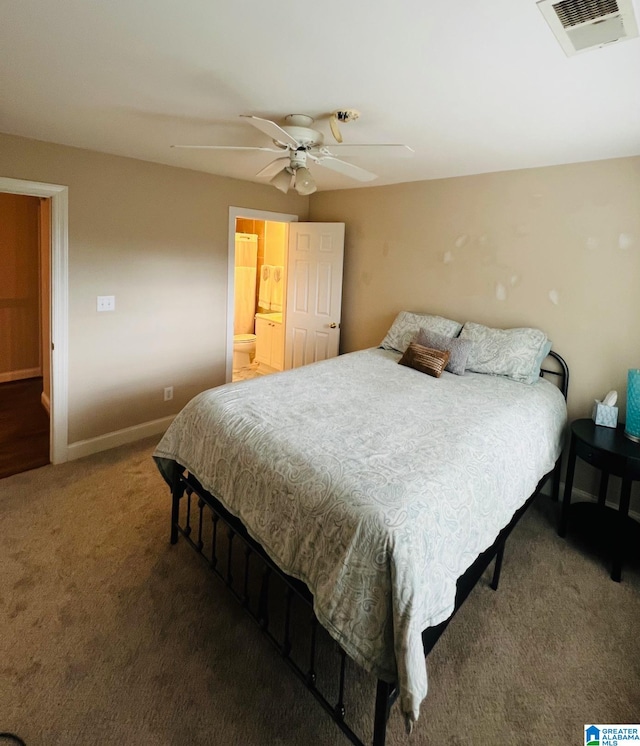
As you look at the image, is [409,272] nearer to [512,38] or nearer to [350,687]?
[512,38]

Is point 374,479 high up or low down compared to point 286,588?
up

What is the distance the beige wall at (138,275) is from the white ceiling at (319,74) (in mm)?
436

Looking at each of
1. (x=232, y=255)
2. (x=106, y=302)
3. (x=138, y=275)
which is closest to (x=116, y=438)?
A: (x=106, y=302)

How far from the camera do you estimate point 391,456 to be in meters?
1.78

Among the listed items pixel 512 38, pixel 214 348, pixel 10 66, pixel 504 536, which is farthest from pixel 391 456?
pixel 214 348

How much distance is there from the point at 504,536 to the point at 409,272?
2.55 metres

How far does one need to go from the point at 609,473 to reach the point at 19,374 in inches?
241

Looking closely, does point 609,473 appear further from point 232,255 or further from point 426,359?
point 232,255

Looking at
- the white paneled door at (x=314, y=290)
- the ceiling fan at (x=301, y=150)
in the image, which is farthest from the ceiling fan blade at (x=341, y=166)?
the white paneled door at (x=314, y=290)

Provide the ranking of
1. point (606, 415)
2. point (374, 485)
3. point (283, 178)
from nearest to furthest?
point (374, 485), point (283, 178), point (606, 415)

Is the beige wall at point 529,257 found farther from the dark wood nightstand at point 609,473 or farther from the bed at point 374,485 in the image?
the bed at point 374,485

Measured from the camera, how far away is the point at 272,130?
6.40 feet

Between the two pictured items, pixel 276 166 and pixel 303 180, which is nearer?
pixel 303 180

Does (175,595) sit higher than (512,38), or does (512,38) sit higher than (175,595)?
(512,38)
